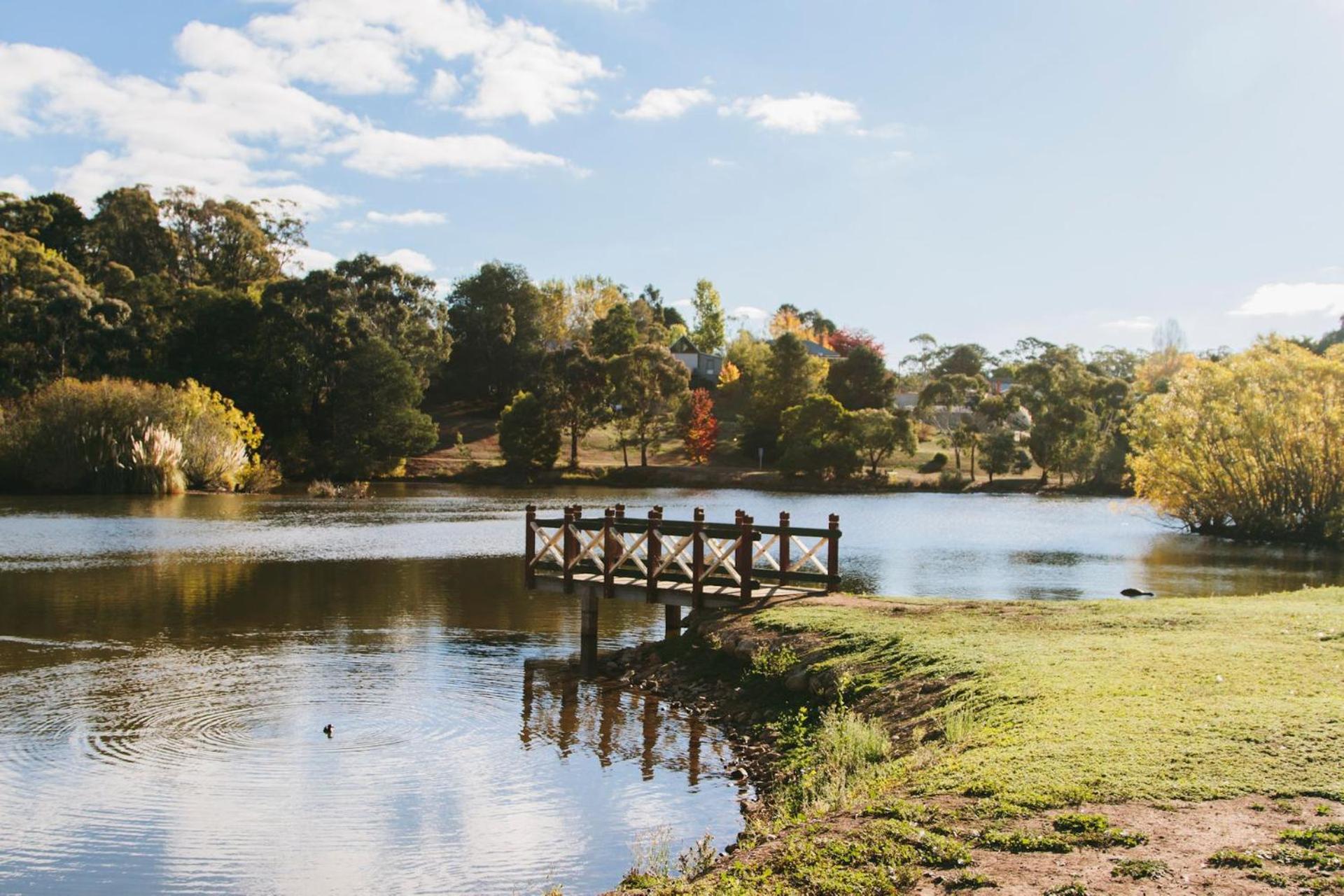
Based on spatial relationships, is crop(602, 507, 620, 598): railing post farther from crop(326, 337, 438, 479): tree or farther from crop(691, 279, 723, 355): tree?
crop(691, 279, 723, 355): tree

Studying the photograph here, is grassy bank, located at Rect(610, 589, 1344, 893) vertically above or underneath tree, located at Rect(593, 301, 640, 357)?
underneath

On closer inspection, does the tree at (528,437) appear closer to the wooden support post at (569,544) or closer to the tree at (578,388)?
the tree at (578,388)

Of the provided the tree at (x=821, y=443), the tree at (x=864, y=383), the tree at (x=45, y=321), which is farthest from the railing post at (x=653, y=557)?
the tree at (x=864, y=383)

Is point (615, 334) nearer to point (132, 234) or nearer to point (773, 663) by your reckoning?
point (132, 234)

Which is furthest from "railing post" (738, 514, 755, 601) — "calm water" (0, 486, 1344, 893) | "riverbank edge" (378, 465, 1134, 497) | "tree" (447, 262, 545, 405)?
"tree" (447, 262, 545, 405)

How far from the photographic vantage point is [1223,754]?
9031 mm

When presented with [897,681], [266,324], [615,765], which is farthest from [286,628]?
[266,324]

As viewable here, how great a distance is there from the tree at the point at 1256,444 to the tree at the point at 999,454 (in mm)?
31802

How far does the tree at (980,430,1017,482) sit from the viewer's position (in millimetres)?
80375

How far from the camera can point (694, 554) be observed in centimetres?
1909

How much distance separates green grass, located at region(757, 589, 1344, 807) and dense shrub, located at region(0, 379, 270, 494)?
52535mm

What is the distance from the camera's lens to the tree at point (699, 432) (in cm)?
9269

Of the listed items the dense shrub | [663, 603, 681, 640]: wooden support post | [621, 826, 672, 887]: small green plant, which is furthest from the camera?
the dense shrub

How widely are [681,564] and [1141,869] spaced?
1393 centimetres
